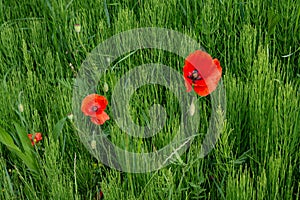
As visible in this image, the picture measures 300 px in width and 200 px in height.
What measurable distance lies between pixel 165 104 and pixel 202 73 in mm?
226

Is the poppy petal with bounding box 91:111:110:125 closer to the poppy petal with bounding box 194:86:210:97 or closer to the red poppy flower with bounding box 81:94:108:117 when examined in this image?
the red poppy flower with bounding box 81:94:108:117

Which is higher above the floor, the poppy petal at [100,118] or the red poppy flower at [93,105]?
the red poppy flower at [93,105]

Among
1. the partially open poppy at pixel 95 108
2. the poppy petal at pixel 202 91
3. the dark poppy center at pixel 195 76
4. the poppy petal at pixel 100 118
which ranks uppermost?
the dark poppy center at pixel 195 76

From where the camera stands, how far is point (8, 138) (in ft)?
5.49

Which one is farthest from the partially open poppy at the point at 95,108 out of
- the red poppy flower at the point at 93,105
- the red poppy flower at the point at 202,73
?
the red poppy flower at the point at 202,73

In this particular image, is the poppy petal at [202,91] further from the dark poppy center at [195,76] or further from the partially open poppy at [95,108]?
the partially open poppy at [95,108]

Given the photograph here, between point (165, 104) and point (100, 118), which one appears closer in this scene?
point (100, 118)

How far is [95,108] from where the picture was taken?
5.52 feet

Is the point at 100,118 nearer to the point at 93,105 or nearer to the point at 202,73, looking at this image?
the point at 93,105


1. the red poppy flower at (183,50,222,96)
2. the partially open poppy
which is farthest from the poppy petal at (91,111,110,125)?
the red poppy flower at (183,50,222,96)

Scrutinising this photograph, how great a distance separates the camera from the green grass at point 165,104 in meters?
1.52

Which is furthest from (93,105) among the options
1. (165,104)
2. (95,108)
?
(165,104)

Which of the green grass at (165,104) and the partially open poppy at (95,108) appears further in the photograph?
the partially open poppy at (95,108)

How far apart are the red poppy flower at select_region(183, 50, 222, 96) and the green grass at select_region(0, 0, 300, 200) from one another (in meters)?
0.06
